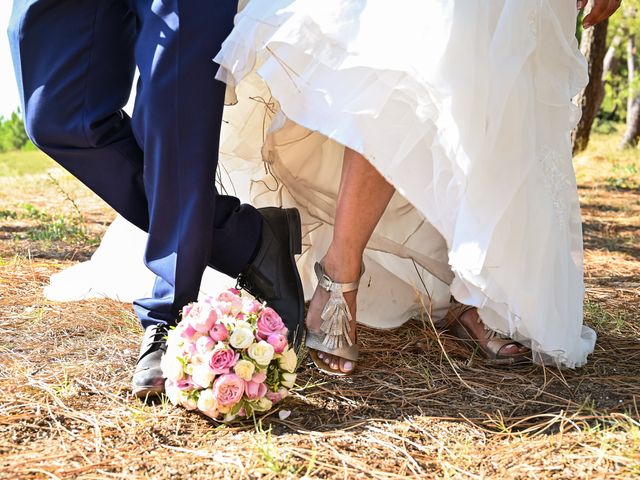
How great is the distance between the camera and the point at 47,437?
168 cm

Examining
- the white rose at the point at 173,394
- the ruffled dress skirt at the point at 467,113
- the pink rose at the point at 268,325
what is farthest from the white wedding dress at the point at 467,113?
the white rose at the point at 173,394

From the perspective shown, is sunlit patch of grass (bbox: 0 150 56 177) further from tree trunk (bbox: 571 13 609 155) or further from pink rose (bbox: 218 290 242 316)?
pink rose (bbox: 218 290 242 316)

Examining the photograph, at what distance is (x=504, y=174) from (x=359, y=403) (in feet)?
2.18

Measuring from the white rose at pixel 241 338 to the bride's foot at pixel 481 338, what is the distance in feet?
2.76

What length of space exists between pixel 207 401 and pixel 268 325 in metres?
0.24

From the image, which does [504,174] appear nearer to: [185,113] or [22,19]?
[185,113]

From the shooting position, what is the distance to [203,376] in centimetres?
172

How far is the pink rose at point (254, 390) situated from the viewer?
1750mm

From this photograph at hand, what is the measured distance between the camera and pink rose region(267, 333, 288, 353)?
1802 mm

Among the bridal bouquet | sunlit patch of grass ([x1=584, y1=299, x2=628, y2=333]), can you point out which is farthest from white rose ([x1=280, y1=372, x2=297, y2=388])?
sunlit patch of grass ([x1=584, y1=299, x2=628, y2=333])

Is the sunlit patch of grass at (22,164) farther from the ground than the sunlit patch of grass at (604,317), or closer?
closer

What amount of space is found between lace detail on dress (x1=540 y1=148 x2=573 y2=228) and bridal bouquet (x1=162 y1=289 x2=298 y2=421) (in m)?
0.83

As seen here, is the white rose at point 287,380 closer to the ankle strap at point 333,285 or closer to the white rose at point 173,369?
the white rose at point 173,369

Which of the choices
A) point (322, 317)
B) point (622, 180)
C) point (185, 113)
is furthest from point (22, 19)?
point (622, 180)
